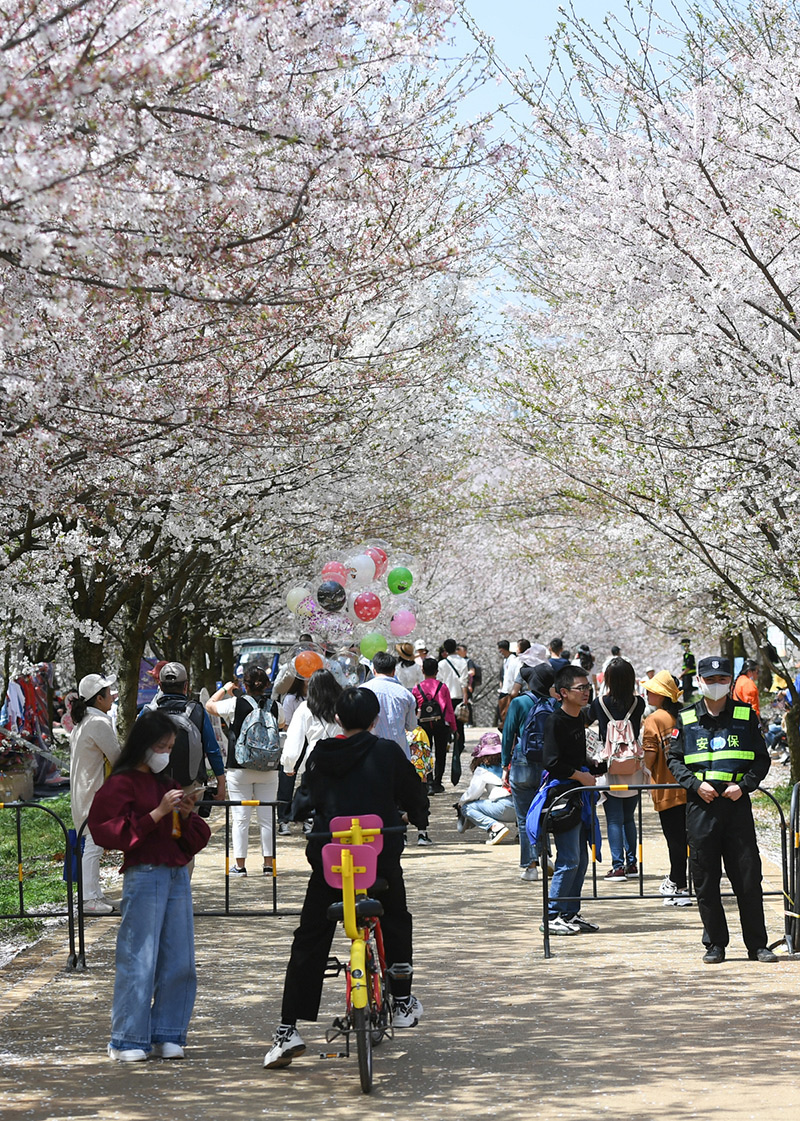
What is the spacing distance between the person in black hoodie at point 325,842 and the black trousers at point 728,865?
242 cm

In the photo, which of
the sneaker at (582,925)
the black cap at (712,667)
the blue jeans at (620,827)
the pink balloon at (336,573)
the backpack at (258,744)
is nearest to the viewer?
the black cap at (712,667)

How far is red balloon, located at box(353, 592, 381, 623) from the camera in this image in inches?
760

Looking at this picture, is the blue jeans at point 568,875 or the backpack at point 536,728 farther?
the backpack at point 536,728

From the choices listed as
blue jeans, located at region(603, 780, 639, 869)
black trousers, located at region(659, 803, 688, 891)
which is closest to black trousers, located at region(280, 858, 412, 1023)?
black trousers, located at region(659, 803, 688, 891)

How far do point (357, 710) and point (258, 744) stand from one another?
599 centimetres

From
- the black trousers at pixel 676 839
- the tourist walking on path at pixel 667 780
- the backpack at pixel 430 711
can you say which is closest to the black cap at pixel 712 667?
the tourist walking on path at pixel 667 780

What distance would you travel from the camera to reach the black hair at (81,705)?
10.3 meters

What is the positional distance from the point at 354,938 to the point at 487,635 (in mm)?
47857

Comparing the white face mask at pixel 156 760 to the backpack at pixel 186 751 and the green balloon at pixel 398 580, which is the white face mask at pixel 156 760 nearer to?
the backpack at pixel 186 751

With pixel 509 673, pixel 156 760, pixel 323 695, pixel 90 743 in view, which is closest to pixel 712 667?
pixel 156 760

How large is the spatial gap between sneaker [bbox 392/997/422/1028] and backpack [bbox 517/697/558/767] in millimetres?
4250

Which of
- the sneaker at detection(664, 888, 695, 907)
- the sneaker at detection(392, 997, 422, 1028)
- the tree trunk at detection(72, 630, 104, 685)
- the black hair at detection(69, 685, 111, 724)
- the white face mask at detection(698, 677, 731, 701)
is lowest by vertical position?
the sneaker at detection(392, 997, 422, 1028)

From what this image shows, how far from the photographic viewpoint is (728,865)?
8.84 m

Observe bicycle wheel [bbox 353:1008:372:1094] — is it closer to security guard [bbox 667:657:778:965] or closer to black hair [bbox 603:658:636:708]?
security guard [bbox 667:657:778:965]
